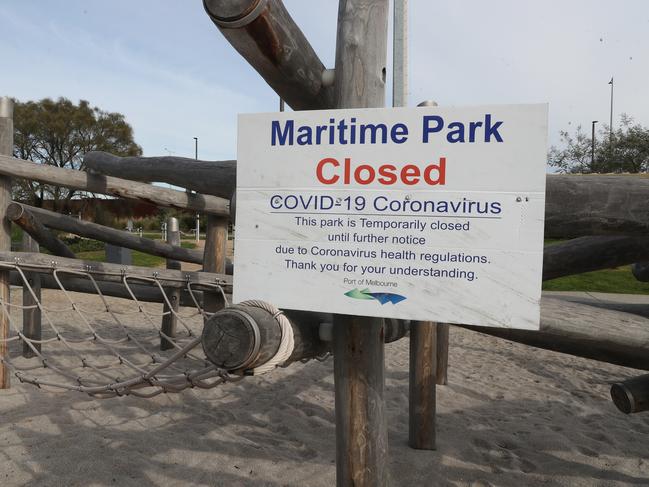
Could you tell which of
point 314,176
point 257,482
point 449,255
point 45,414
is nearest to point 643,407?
point 449,255

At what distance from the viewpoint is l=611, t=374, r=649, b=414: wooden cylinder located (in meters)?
2.01

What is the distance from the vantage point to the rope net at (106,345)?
229 cm

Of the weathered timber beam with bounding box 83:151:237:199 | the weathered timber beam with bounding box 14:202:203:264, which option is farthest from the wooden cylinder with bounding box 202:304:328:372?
the weathered timber beam with bounding box 14:202:203:264

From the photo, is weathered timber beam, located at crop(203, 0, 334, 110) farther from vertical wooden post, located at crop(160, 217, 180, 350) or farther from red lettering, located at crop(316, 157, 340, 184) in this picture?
vertical wooden post, located at crop(160, 217, 180, 350)

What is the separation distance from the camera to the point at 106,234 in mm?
4938

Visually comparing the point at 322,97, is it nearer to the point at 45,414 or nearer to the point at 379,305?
the point at 379,305

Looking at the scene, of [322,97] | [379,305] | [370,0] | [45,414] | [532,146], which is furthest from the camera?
[45,414]

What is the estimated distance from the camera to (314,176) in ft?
5.22

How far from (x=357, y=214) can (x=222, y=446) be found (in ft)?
6.93

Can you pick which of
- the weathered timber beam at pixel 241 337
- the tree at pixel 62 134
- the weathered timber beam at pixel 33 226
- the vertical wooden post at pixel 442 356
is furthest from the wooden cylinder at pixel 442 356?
the tree at pixel 62 134

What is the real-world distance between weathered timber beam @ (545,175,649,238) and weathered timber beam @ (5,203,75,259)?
12.1 feet

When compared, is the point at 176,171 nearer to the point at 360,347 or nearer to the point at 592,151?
the point at 360,347

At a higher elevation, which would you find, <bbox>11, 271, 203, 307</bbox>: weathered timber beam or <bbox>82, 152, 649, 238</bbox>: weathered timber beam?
<bbox>82, 152, 649, 238</bbox>: weathered timber beam

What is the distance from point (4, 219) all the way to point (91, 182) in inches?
28.4
